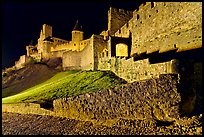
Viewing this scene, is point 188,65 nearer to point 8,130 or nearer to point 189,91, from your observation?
point 189,91

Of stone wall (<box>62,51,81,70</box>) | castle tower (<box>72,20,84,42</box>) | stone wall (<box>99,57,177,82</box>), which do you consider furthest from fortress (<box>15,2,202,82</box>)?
castle tower (<box>72,20,84,42</box>)

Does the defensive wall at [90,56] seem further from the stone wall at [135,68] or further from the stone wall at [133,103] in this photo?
the stone wall at [133,103]

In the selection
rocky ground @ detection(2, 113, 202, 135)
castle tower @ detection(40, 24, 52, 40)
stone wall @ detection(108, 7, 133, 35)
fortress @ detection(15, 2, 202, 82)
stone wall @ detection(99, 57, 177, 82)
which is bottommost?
rocky ground @ detection(2, 113, 202, 135)

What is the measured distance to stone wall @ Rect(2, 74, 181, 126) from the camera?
11562 mm

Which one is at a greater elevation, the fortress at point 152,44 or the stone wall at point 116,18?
the stone wall at point 116,18

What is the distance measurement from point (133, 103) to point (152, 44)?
10840 mm

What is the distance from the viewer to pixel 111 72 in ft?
76.9

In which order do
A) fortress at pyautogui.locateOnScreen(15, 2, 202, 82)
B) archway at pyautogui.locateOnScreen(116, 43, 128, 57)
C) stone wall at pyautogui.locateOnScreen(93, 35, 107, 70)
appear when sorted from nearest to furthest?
fortress at pyautogui.locateOnScreen(15, 2, 202, 82) → archway at pyautogui.locateOnScreen(116, 43, 128, 57) → stone wall at pyautogui.locateOnScreen(93, 35, 107, 70)

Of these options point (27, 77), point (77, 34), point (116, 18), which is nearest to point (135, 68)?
point (116, 18)

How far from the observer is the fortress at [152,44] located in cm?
1620

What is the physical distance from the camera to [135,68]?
18641 millimetres

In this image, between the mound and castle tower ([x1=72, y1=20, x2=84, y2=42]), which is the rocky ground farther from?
castle tower ([x1=72, y1=20, x2=84, y2=42])

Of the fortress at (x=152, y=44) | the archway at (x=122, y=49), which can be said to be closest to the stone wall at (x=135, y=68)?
the fortress at (x=152, y=44)

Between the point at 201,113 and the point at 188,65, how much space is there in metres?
2.43
